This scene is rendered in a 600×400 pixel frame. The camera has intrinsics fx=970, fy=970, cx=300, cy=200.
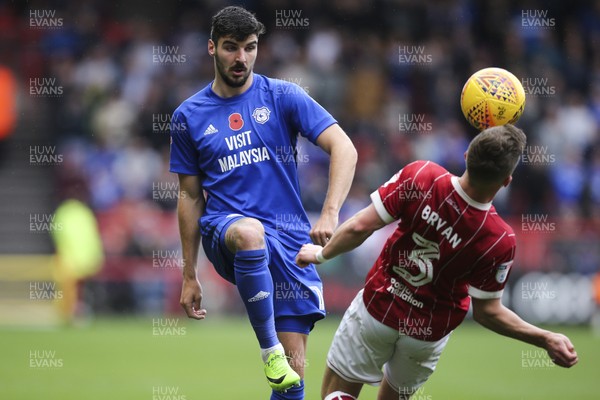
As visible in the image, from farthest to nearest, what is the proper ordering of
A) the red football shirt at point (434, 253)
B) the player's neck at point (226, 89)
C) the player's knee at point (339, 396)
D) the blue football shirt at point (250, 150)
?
the player's neck at point (226, 89) → the blue football shirt at point (250, 150) → the player's knee at point (339, 396) → the red football shirt at point (434, 253)

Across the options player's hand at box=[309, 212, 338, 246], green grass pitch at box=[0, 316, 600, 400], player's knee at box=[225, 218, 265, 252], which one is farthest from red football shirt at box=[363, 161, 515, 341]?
green grass pitch at box=[0, 316, 600, 400]

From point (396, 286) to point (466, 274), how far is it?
460 millimetres

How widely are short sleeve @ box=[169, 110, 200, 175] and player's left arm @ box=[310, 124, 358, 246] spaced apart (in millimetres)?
841

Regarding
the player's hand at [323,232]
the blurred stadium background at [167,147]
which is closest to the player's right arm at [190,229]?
the player's hand at [323,232]

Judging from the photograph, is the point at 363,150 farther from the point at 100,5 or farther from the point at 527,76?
the point at 100,5

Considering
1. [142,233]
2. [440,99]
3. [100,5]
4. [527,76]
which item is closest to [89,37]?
[100,5]

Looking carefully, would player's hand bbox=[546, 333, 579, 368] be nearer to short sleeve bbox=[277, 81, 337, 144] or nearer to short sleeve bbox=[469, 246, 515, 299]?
short sleeve bbox=[469, 246, 515, 299]

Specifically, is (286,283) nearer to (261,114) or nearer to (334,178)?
(334,178)

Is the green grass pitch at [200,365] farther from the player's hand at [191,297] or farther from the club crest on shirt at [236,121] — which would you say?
the club crest on shirt at [236,121]

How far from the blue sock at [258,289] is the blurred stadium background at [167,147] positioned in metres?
6.27

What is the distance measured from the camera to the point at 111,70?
2005cm

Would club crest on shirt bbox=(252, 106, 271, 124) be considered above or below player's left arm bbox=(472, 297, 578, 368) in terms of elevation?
above

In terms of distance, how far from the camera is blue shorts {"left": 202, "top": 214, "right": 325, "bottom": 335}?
20.5 feet

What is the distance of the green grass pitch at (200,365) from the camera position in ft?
32.9
